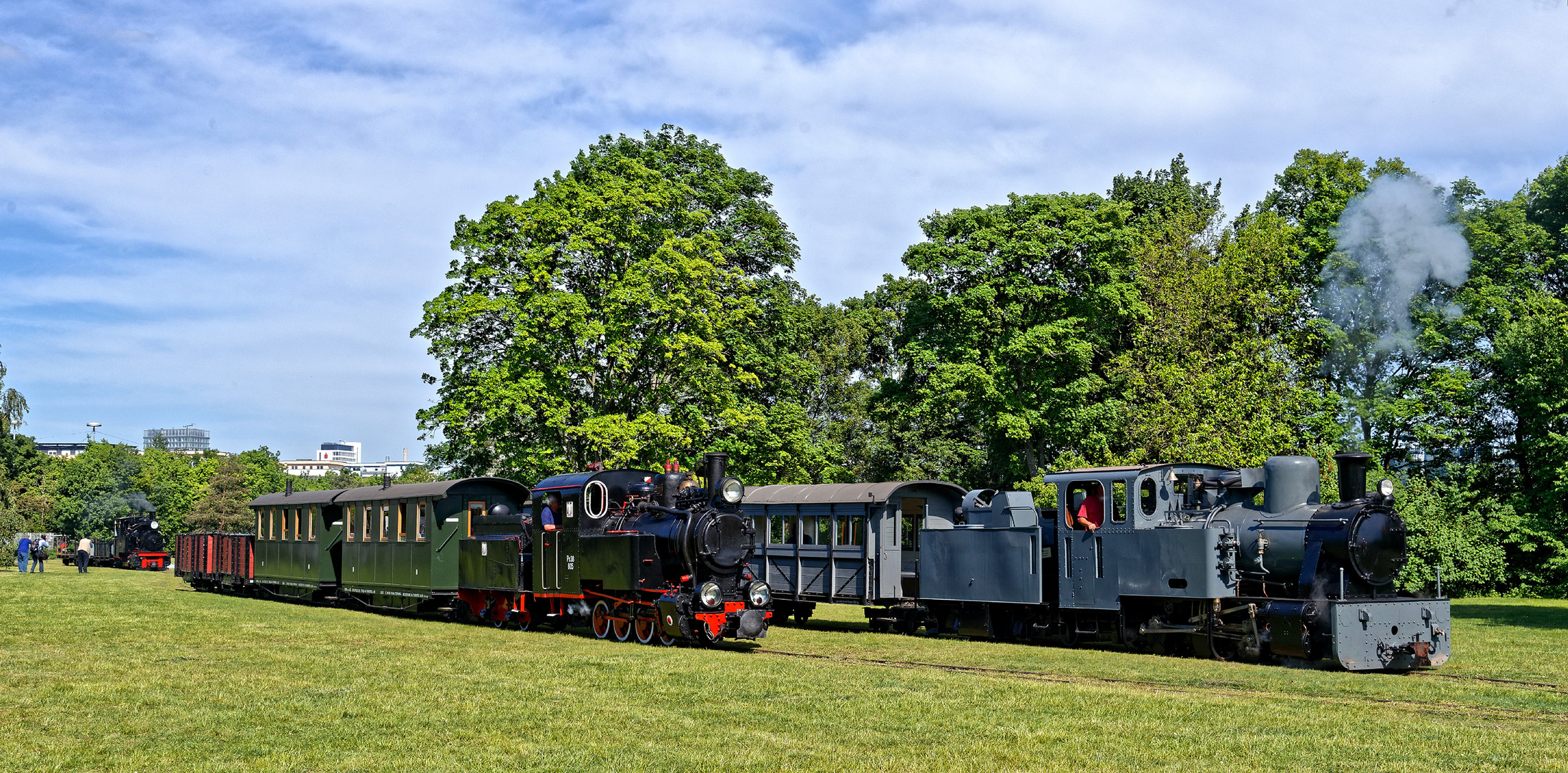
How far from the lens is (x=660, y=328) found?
1407 inches

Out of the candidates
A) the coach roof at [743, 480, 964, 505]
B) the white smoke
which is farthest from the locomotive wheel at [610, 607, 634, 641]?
the white smoke

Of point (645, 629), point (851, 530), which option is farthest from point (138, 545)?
point (645, 629)

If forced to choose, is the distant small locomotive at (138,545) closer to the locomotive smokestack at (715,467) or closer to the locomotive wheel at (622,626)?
the locomotive wheel at (622,626)

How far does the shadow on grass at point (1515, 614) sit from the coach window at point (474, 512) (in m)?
21.1

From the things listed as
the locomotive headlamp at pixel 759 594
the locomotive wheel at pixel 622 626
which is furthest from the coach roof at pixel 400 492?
the locomotive headlamp at pixel 759 594

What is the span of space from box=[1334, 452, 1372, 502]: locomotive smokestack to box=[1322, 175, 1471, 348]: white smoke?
20.1m

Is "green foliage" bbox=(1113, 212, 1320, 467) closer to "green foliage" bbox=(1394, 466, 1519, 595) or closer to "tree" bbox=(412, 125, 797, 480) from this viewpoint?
"green foliage" bbox=(1394, 466, 1519, 595)

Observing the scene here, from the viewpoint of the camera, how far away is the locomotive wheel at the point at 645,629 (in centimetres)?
2134

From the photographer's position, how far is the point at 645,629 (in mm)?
21531

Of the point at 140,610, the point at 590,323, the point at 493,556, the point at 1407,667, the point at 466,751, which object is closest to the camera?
the point at 466,751

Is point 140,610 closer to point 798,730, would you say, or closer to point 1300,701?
point 798,730

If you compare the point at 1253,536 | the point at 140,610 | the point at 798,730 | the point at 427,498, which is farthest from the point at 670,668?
the point at 140,610

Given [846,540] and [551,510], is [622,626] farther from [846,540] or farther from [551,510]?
[846,540]

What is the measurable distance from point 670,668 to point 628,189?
22050mm
